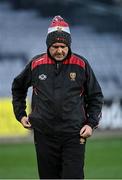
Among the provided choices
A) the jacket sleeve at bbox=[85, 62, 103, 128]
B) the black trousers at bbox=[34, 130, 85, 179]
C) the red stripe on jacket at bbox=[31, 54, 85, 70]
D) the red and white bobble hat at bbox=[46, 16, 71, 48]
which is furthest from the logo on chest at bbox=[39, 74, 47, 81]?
the black trousers at bbox=[34, 130, 85, 179]

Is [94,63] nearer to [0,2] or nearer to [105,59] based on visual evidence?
[105,59]

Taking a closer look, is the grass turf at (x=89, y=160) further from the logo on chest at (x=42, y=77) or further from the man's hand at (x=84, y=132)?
the logo on chest at (x=42, y=77)

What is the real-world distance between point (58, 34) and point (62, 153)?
3.34ft

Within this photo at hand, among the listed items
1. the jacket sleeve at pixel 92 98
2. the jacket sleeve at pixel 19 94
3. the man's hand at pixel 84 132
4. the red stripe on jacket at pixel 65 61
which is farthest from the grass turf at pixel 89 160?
the red stripe on jacket at pixel 65 61

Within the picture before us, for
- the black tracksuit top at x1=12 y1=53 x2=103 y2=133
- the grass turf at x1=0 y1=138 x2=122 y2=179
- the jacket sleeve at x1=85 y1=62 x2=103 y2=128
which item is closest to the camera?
the black tracksuit top at x1=12 y1=53 x2=103 y2=133

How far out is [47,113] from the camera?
6.27 m

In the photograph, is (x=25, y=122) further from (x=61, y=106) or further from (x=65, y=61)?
(x=65, y=61)

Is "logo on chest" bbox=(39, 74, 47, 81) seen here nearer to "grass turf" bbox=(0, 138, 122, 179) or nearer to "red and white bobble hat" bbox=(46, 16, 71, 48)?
"red and white bobble hat" bbox=(46, 16, 71, 48)

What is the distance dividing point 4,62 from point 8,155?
186 inches

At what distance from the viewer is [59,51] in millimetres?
6266

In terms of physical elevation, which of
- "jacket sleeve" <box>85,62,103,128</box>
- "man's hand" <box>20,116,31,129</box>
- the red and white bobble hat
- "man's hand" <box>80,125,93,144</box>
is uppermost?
the red and white bobble hat

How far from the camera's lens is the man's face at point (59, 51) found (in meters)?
6.27

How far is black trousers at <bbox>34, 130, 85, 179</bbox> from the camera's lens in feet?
20.5

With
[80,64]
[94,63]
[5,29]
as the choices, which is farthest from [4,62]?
[80,64]
